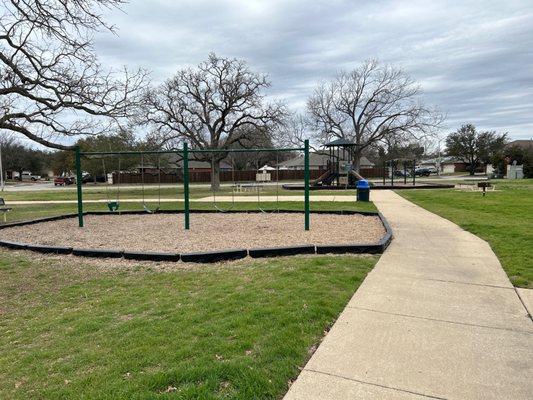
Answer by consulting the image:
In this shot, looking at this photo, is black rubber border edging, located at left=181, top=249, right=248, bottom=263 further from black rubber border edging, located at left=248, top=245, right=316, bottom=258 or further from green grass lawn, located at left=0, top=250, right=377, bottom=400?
green grass lawn, located at left=0, top=250, right=377, bottom=400

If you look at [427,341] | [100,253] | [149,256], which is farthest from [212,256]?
[427,341]

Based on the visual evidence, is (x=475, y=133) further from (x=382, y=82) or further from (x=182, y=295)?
(x=182, y=295)

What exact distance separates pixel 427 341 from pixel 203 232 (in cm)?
690

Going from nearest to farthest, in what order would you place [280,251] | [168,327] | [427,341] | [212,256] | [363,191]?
[427,341], [168,327], [212,256], [280,251], [363,191]

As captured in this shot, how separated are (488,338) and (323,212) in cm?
953

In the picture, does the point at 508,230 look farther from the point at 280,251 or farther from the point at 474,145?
the point at 474,145

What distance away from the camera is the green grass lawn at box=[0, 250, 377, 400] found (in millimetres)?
2840

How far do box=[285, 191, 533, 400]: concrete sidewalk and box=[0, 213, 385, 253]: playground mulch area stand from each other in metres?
2.57

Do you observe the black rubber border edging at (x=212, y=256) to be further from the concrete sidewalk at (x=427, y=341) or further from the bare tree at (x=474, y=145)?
the bare tree at (x=474, y=145)

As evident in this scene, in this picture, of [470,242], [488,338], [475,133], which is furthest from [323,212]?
[475,133]

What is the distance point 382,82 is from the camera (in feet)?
156

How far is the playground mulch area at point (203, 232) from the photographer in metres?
8.13

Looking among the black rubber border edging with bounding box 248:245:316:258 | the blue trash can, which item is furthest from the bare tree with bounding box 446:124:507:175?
the black rubber border edging with bounding box 248:245:316:258

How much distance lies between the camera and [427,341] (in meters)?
3.50
